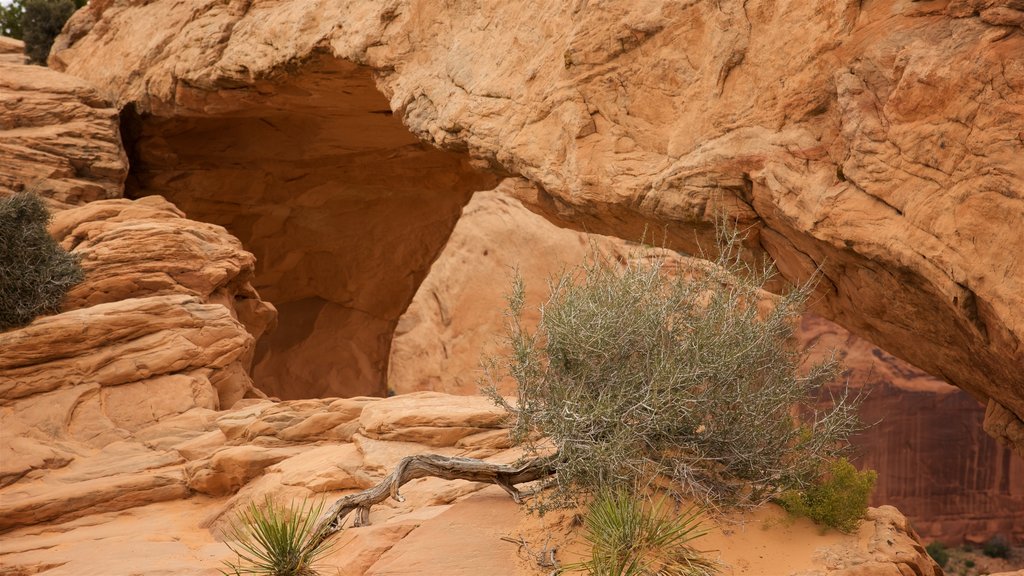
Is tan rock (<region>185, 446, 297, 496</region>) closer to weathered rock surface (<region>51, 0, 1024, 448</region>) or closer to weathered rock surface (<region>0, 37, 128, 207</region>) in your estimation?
weathered rock surface (<region>51, 0, 1024, 448</region>)

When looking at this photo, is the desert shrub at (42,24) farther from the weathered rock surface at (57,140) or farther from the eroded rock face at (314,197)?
the eroded rock face at (314,197)

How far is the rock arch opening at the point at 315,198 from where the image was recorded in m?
12.4

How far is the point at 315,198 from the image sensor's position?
14445 millimetres

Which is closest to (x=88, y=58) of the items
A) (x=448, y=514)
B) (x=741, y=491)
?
(x=448, y=514)

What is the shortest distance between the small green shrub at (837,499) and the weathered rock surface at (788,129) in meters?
1.01

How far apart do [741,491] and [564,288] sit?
5.23 feet

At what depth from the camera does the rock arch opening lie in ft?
40.5

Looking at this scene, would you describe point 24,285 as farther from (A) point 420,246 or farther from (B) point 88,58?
(A) point 420,246

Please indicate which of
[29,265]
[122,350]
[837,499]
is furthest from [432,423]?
[29,265]

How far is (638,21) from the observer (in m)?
7.00

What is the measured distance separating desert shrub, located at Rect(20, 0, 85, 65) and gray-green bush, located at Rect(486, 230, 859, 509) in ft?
44.5

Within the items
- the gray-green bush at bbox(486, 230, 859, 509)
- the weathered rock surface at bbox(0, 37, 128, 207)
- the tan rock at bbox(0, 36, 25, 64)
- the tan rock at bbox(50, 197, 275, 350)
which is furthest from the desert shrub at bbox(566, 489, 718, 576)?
the tan rock at bbox(0, 36, 25, 64)

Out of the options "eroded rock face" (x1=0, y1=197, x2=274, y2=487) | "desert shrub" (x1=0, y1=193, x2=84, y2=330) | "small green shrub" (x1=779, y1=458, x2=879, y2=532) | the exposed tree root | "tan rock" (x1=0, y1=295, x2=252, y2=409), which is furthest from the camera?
"desert shrub" (x1=0, y1=193, x2=84, y2=330)

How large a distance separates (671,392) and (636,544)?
3.11 feet
